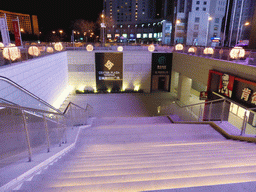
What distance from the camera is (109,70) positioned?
63.5 ft

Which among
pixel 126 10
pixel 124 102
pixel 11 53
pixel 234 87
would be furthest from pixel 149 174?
pixel 126 10

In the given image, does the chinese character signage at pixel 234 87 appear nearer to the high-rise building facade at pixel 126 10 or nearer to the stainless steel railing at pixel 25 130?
the stainless steel railing at pixel 25 130

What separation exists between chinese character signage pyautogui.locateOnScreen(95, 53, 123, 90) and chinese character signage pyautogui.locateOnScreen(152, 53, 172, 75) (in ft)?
10.9

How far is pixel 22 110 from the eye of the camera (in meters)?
2.75

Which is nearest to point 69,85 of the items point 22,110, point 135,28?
point 22,110

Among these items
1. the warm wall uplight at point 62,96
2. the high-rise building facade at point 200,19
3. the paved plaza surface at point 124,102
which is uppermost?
the high-rise building facade at point 200,19

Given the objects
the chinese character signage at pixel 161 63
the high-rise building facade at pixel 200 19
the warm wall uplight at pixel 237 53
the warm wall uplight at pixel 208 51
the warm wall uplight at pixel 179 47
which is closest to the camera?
the warm wall uplight at pixel 237 53

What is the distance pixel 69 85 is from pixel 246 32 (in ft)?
182

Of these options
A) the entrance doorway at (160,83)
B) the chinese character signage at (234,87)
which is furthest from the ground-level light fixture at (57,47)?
the chinese character signage at (234,87)

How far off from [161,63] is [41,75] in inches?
465

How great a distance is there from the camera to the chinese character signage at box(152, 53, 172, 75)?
1914cm

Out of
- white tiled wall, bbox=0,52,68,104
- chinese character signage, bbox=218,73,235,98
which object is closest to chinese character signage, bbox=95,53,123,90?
white tiled wall, bbox=0,52,68,104

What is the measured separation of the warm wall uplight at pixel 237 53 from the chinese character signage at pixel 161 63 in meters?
9.32

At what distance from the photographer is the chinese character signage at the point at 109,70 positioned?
62.2 feet
